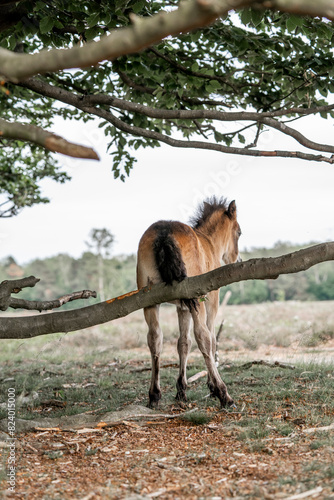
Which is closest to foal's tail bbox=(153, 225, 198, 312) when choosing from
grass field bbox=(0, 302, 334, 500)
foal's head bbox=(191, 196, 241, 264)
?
grass field bbox=(0, 302, 334, 500)

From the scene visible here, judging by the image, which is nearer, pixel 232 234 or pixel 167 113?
pixel 167 113

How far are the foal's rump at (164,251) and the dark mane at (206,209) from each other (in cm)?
146

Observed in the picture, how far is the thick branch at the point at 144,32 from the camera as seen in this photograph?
2.14 m

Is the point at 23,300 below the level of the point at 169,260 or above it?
below

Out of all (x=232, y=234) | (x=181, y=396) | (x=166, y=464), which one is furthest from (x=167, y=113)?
(x=166, y=464)

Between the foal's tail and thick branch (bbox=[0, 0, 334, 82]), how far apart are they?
3.37 metres

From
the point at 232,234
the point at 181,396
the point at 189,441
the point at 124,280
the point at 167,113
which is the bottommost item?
the point at 189,441

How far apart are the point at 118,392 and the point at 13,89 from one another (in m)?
4.87

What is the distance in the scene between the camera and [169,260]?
225 inches

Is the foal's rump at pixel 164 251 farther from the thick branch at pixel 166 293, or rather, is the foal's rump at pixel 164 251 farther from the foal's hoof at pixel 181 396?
the foal's hoof at pixel 181 396

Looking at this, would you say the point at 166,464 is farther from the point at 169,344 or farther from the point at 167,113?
the point at 169,344

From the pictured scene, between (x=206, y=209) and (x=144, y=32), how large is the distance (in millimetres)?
6303

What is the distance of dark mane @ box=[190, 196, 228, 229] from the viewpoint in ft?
27.3

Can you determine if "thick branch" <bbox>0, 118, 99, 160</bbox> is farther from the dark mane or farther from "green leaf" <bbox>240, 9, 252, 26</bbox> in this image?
the dark mane
